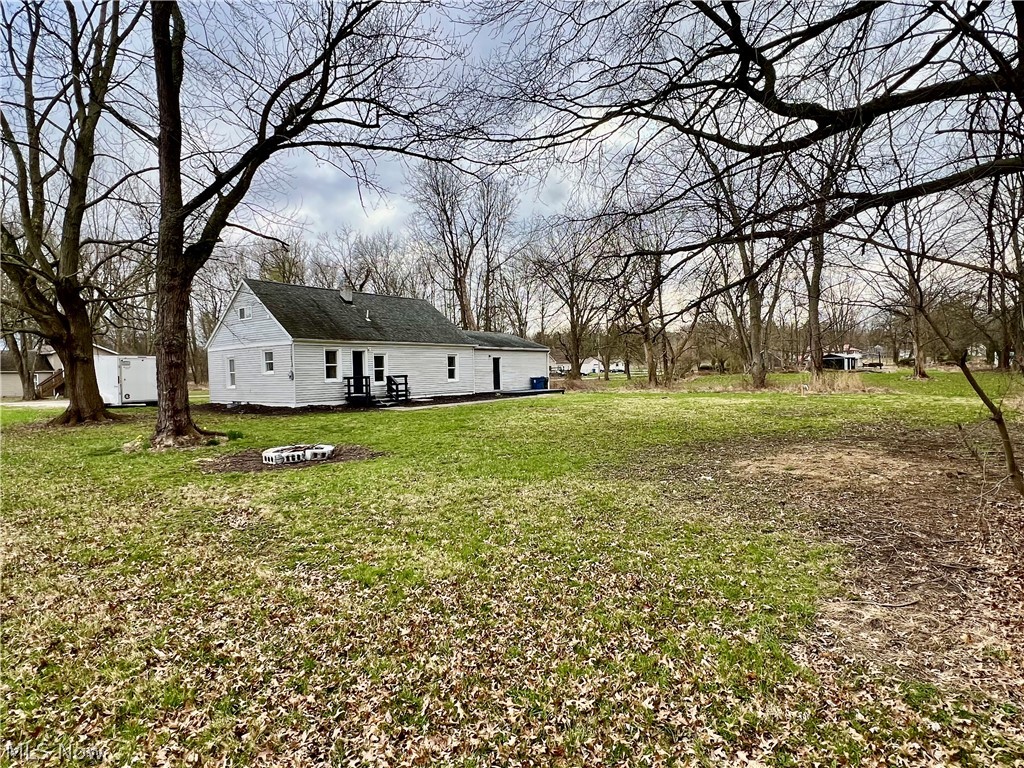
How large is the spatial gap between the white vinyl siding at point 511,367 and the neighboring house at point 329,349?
0.10m

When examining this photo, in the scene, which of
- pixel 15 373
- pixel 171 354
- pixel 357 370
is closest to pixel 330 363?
pixel 357 370

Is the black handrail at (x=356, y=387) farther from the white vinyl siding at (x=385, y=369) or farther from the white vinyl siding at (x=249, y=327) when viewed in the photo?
the white vinyl siding at (x=249, y=327)

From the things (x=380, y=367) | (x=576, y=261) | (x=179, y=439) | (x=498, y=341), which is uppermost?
(x=498, y=341)

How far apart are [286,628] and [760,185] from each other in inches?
217

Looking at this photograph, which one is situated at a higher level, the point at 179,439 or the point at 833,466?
the point at 179,439

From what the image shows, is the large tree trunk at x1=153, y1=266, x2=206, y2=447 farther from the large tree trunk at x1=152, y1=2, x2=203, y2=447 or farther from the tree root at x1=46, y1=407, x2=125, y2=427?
the tree root at x1=46, y1=407, x2=125, y2=427

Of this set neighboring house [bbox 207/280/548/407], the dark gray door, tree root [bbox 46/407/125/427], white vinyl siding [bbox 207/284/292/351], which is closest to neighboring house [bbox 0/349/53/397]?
white vinyl siding [bbox 207/284/292/351]

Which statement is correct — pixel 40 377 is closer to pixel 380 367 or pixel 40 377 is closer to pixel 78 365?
pixel 78 365

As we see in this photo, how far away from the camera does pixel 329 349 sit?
19.3 meters

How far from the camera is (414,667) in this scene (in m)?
2.72

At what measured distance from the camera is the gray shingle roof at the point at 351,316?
19000 mm

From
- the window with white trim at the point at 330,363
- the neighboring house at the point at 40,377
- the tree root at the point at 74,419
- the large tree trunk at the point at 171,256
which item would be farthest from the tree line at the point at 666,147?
the neighboring house at the point at 40,377

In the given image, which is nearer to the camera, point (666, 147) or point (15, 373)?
point (666, 147)

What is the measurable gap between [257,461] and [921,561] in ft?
27.8
